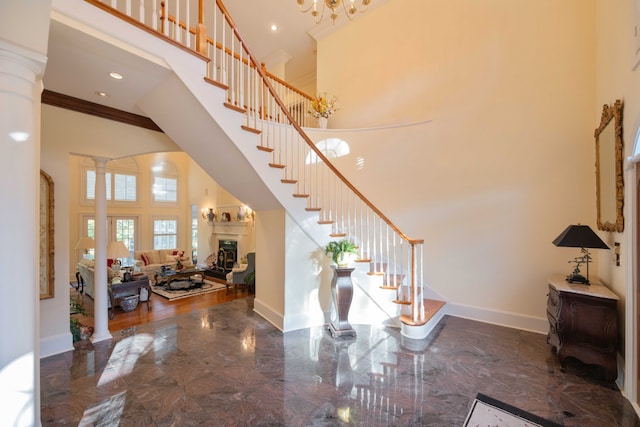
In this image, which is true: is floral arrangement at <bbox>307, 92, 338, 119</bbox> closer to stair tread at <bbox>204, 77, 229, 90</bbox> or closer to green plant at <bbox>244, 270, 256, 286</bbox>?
stair tread at <bbox>204, 77, 229, 90</bbox>

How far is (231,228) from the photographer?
9211mm

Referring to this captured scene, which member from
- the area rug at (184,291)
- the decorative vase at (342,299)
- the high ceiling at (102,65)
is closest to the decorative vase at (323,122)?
the high ceiling at (102,65)

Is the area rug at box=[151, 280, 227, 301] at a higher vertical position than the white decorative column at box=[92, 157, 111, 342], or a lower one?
lower

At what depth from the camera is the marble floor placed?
2217mm

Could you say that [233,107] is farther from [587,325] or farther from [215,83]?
[587,325]

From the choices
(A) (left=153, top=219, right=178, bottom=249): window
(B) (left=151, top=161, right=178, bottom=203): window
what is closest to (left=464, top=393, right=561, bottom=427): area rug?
(A) (left=153, top=219, right=178, bottom=249): window

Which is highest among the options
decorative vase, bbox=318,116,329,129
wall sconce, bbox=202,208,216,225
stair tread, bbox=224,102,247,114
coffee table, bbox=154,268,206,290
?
decorative vase, bbox=318,116,329,129

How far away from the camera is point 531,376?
2744 millimetres

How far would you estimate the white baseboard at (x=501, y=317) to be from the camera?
3.77 metres

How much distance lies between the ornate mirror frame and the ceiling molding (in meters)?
0.86

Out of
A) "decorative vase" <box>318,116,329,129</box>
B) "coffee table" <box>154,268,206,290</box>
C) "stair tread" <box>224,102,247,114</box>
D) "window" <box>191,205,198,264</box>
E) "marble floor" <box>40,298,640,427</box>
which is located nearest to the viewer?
"marble floor" <box>40,298,640,427</box>

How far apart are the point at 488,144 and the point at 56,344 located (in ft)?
20.8

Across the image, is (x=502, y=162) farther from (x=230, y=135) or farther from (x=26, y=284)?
(x=26, y=284)

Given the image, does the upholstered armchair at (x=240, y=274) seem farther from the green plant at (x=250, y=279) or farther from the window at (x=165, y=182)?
the window at (x=165, y=182)
